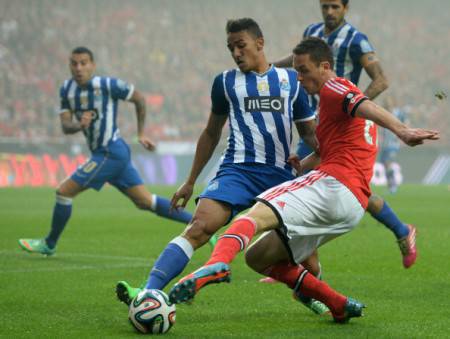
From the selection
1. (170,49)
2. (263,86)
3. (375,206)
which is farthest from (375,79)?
(170,49)

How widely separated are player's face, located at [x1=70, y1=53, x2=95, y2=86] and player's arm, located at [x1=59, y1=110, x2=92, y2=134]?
368 mm

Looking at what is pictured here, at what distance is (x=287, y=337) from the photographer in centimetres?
487

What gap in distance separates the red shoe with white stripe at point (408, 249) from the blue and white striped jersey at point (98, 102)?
3.73m

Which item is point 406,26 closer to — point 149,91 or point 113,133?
point 149,91

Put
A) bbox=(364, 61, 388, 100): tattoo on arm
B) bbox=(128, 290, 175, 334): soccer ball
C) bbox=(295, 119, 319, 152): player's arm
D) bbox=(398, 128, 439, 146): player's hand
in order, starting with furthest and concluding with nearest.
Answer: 1. bbox=(364, 61, 388, 100): tattoo on arm
2. bbox=(295, 119, 319, 152): player's arm
3. bbox=(128, 290, 175, 334): soccer ball
4. bbox=(398, 128, 439, 146): player's hand

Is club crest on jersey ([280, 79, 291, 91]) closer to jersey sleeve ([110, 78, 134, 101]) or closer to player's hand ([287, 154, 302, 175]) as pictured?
player's hand ([287, 154, 302, 175])

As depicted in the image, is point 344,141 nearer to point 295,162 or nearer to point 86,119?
point 295,162

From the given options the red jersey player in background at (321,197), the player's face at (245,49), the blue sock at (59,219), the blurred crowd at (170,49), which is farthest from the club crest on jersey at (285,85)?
the blurred crowd at (170,49)

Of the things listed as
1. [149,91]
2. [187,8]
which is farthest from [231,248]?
[187,8]

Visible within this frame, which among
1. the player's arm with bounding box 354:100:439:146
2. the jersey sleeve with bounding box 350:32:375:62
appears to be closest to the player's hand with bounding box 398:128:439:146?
the player's arm with bounding box 354:100:439:146

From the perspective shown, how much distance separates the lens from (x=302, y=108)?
5.88 metres

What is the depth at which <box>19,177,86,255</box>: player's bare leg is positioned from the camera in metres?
9.38

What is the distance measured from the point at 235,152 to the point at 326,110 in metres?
0.77

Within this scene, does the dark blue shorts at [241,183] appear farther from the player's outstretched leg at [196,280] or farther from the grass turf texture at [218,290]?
the player's outstretched leg at [196,280]
